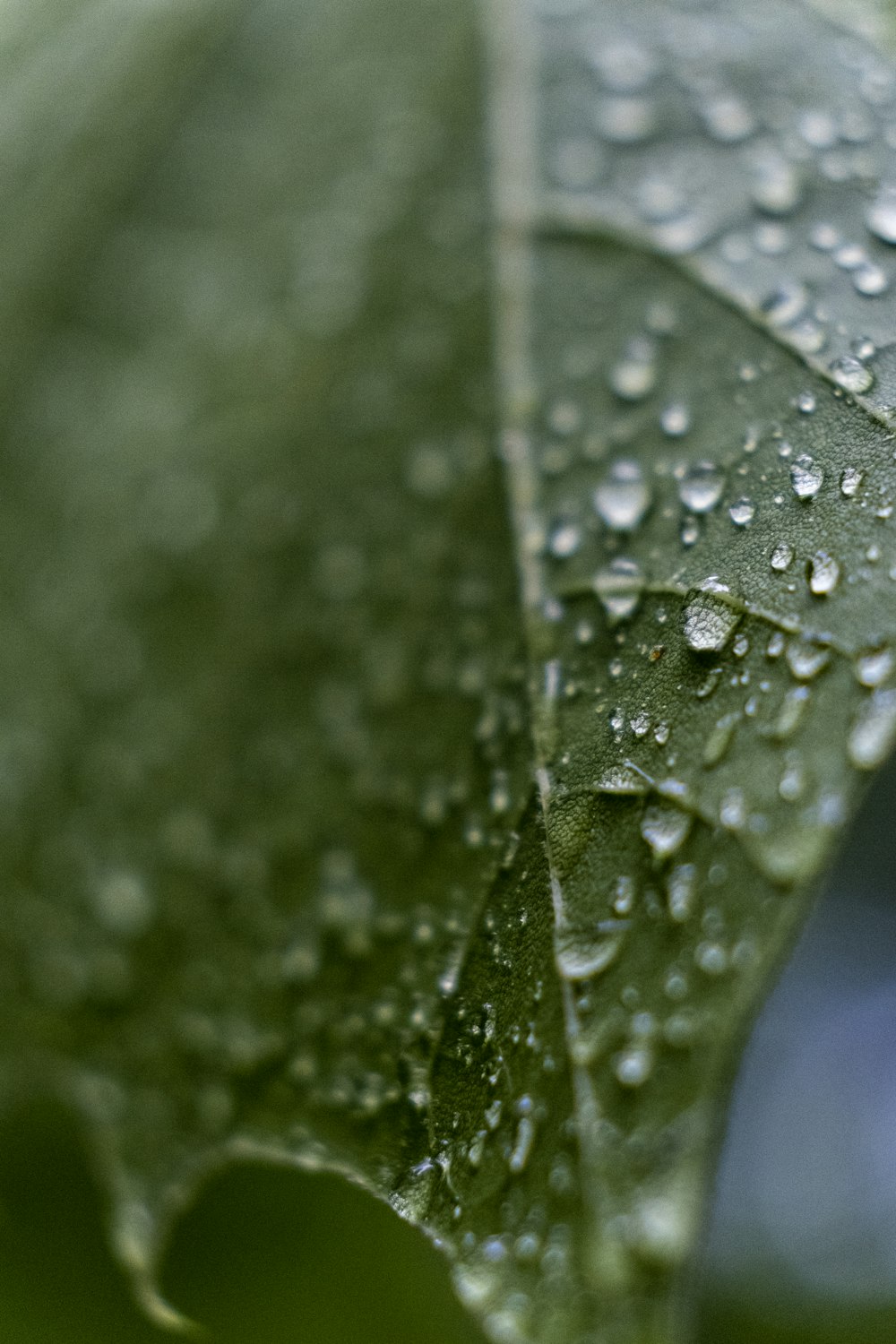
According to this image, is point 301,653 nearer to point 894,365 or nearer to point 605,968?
point 605,968

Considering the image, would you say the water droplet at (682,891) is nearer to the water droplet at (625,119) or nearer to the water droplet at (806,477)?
the water droplet at (806,477)

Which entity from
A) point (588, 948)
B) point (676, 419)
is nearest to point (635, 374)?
point (676, 419)

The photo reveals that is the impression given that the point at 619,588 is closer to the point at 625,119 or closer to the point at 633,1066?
the point at 633,1066

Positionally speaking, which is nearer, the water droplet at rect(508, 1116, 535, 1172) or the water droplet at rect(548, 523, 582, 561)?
the water droplet at rect(508, 1116, 535, 1172)

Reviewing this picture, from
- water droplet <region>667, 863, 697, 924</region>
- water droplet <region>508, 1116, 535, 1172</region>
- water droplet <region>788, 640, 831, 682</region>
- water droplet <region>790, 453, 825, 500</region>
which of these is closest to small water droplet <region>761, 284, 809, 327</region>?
water droplet <region>790, 453, 825, 500</region>

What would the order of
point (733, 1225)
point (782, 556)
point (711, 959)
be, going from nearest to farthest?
point (711, 959), point (782, 556), point (733, 1225)

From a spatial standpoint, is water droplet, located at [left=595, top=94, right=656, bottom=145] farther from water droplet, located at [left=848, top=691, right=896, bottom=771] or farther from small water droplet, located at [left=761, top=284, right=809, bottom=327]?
water droplet, located at [left=848, top=691, right=896, bottom=771]
